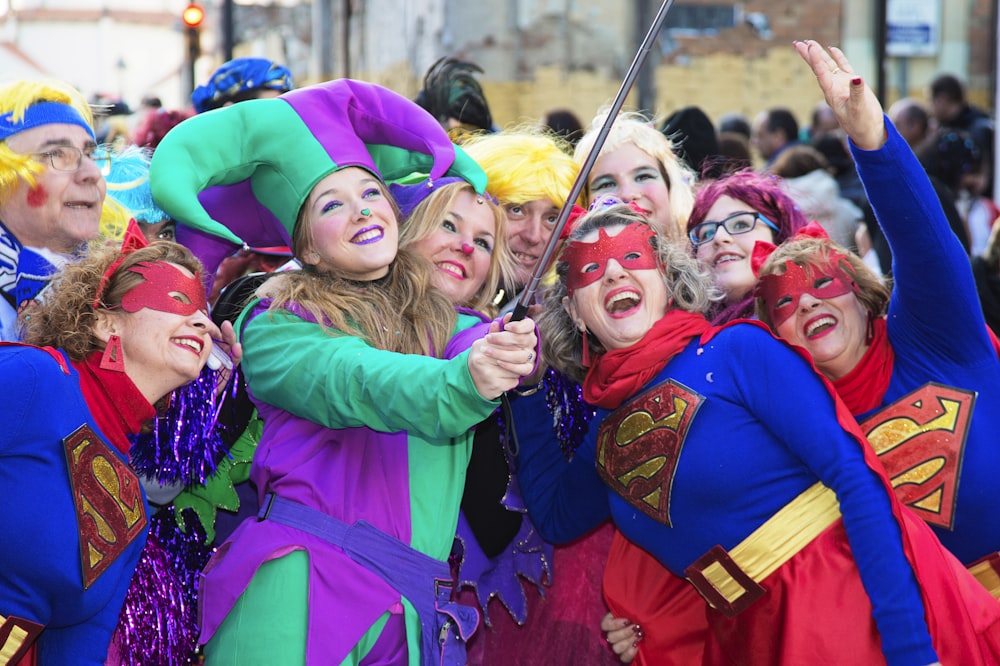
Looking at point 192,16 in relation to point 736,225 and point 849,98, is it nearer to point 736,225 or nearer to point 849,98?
point 736,225

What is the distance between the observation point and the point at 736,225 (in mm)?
3455

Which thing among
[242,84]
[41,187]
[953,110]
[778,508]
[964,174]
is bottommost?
[778,508]

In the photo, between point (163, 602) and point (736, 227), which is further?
point (736, 227)

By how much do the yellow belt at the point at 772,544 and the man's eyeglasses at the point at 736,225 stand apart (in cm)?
93

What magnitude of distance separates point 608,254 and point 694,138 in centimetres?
199

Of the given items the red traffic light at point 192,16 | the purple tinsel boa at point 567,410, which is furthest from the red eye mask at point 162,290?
the red traffic light at point 192,16

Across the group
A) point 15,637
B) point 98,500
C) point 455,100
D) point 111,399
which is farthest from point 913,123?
point 15,637

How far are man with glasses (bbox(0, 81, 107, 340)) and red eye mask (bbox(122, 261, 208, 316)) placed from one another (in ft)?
1.46

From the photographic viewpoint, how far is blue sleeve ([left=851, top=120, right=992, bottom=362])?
2.77 meters

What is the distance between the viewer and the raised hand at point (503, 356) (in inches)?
94.7

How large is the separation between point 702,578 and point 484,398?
746 mm

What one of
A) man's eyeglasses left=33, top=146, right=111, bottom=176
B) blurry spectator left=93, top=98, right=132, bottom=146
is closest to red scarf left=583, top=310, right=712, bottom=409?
man's eyeglasses left=33, top=146, right=111, bottom=176

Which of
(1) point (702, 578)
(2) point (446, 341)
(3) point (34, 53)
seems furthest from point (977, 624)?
(3) point (34, 53)

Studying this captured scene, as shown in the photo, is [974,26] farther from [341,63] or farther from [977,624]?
[977,624]
